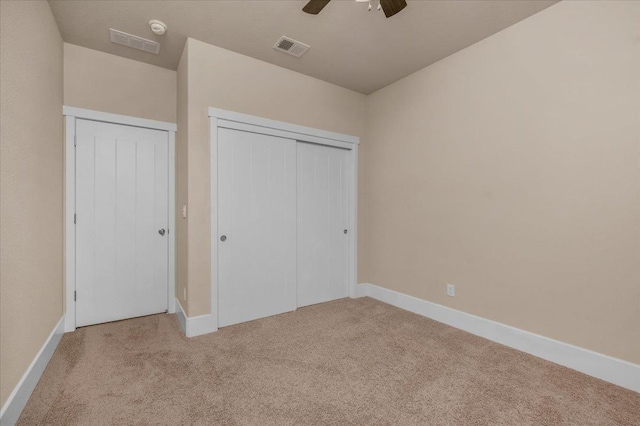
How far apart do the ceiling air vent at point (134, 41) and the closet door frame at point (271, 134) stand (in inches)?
33.7

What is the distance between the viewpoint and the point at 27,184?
1.79m

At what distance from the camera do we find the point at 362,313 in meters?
3.21

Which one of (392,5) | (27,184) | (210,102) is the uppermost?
(392,5)

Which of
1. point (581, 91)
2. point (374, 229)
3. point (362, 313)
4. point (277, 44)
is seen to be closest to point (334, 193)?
point (374, 229)

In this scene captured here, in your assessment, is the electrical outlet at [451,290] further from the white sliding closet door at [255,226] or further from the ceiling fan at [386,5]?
the ceiling fan at [386,5]

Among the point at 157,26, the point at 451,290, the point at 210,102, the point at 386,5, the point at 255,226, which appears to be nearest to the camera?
the point at 386,5

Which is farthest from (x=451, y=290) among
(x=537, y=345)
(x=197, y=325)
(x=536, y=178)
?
(x=197, y=325)

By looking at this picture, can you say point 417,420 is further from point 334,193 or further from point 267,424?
point 334,193

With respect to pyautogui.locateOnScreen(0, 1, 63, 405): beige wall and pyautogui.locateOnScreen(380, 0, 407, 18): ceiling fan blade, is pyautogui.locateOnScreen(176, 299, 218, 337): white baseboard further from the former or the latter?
pyautogui.locateOnScreen(380, 0, 407, 18): ceiling fan blade

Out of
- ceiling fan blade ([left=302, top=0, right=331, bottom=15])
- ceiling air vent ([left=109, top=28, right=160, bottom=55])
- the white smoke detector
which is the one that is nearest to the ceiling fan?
ceiling fan blade ([left=302, top=0, right=331, bottom=15])

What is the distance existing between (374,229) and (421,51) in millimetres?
2138

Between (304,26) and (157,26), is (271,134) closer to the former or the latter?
(304,26)

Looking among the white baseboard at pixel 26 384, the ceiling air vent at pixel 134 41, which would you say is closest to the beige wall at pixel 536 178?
the ceiling air vent at pixel 134 41

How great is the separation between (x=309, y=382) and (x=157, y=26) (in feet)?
10.2
